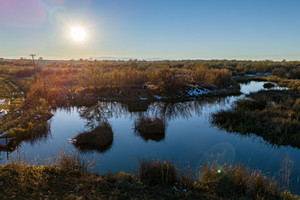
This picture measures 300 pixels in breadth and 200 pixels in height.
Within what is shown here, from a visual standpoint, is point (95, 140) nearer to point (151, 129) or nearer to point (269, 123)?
point (151, 129)

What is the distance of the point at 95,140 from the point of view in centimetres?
964

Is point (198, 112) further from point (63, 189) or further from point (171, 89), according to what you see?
point (63, 189)

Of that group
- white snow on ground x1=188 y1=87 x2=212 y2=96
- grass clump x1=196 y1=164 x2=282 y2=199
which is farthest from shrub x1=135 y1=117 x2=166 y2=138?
white snow on ground x1=188 y1=87 x2=212 y2=96

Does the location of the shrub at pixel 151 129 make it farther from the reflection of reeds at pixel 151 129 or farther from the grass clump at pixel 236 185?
the grass clump at pixel 236 185

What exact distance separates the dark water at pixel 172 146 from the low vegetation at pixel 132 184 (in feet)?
2.85

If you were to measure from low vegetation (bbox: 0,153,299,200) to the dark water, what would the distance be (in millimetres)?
868

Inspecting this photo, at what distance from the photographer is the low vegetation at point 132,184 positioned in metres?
4.75

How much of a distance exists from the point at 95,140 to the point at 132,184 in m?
4.91

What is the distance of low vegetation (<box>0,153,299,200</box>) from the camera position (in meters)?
4.75

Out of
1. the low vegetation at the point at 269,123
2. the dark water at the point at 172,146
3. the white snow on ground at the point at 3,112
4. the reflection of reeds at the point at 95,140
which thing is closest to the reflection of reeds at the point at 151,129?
the dark water at the point at 172,146

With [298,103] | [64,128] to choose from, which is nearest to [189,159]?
Answer: [64,128]

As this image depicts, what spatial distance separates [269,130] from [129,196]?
9227 millimetres

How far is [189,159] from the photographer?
26.1ft

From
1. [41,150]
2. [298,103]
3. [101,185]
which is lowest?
[41,150]
